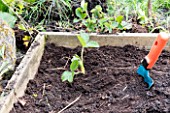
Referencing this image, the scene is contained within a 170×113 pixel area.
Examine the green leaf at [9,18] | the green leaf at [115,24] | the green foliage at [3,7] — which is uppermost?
the green foliage at [3,7]

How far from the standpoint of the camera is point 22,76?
2166 mm

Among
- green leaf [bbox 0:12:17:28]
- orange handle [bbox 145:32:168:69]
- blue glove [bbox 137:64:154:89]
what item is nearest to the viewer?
orange handle [bbox 145:32:168:69]

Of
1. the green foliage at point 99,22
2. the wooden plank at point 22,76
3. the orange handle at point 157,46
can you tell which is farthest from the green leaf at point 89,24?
the orange handle at point 157,46

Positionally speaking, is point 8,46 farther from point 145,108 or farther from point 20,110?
point 145,108

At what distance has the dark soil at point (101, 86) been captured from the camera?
1996mm

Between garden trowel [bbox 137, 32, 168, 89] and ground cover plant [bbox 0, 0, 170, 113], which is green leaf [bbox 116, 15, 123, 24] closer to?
ground cover plant [bbox 0, 0, 170, 113]

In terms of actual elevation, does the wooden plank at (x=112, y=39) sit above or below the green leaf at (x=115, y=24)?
below

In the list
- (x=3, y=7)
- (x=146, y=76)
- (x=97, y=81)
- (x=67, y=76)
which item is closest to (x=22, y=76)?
(x=67, y=76)

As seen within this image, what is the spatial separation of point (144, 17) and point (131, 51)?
58 cm

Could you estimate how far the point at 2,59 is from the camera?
8.07 feet

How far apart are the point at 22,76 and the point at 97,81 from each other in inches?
17.5

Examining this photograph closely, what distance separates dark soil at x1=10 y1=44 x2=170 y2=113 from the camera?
2.00 m

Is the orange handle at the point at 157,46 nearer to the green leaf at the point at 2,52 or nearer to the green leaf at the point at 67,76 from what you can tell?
the green leaf at the point at 67,76

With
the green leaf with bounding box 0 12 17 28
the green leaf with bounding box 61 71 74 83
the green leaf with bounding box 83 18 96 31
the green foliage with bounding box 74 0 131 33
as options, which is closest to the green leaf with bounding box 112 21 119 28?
the green foliage with bounding box 74 0 131 33
